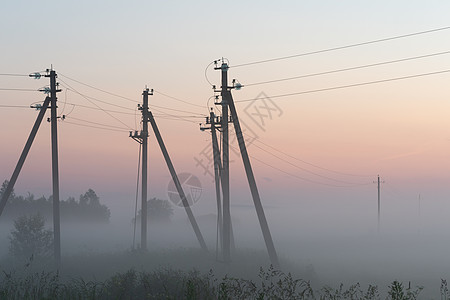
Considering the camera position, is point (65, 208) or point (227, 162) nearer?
point (227, 162)

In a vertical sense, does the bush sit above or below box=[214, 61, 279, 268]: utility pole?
below

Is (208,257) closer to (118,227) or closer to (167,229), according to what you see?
(167,229)

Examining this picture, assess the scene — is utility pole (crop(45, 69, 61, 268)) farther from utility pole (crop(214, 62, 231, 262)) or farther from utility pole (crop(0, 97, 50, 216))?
utility pole (crop(214, 62, 231, 262))

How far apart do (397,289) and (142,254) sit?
3474cm

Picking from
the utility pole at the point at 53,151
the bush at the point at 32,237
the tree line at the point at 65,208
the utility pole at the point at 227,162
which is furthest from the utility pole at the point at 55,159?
the tree line at the point at 65,208

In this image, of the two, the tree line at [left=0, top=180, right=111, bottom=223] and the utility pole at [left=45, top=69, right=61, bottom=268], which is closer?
the utility pole at [left=45, top=69, right=61, bottom=268]

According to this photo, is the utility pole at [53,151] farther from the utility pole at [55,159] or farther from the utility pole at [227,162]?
the utility pole at [227,162]

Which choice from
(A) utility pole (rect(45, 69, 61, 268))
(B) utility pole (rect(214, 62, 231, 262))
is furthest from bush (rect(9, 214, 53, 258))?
(B) utility pole (rect(214, 62, 231, 262))

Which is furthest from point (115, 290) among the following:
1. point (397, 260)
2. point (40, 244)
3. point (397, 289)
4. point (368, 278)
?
point (397, 260)

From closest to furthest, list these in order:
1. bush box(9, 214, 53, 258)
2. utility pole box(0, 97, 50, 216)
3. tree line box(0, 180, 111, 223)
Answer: utility pole box(0, 97, 50, 216) → bush box(9, 214, 53, 258) → tree line box(0, 180, 111, 223)

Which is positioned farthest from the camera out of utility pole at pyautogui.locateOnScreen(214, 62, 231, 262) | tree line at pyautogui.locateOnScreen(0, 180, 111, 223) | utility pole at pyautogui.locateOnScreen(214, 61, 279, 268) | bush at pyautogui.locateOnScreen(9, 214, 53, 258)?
tree line at pyautogui.locateOnScreen(0, 180, 111, 223)

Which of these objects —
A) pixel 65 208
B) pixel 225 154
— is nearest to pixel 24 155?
pixel 225 154

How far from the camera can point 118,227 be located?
12862 cm

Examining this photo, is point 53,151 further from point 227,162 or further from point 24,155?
point 227,162
